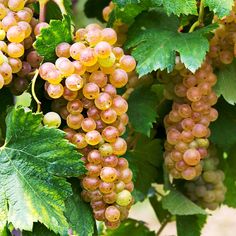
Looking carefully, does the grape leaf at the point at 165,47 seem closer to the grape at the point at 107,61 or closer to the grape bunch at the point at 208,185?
the grape at the point at 107,61

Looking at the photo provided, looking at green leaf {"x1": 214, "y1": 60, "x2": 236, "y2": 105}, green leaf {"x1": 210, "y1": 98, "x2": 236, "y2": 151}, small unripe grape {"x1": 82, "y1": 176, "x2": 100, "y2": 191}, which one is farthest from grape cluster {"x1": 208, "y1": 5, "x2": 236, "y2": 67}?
small unripe grape {"x1": 82, "y1": 176, "x2": 100, "y2": 191}

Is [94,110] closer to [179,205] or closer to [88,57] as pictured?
[88,57]

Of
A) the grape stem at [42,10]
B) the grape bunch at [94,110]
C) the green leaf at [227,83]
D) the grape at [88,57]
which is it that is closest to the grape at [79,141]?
the grape bunch at [94,110]

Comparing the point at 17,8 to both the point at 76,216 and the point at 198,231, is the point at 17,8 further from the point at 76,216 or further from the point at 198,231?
the point at 198,231

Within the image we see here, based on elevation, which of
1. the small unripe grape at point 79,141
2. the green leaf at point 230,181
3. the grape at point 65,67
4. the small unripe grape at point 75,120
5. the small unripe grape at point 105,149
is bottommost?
the green leaf at point 230,181

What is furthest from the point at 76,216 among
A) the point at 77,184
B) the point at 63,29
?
the point at 63,29

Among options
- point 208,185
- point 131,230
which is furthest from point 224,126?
point 131,230
